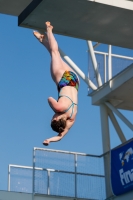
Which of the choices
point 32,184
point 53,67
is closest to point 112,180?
point 32,184

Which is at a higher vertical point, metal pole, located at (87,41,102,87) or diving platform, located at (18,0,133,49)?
metal pole, located at (87,41,102,87)

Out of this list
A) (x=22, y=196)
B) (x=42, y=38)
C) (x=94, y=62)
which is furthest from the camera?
(x=94, y=62)

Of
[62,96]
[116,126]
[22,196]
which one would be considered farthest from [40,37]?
[116,126]

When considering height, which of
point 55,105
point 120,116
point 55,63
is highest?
point 120,116

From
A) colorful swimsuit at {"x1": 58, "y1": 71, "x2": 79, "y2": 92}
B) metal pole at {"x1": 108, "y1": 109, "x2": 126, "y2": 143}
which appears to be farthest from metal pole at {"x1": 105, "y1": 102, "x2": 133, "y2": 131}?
colorful swimsuit at {"x1": 58, "y1": 71, "x2": 79, "y2": 92}

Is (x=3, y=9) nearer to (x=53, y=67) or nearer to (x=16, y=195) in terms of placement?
(x=53, y=67)

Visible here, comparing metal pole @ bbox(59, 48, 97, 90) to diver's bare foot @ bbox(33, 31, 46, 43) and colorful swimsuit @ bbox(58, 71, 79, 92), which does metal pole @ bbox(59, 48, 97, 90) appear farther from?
colorful swimsuit @ bbox(58, 71, 79, 92)

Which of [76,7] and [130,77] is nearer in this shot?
[76,7]

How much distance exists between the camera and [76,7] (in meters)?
17.3

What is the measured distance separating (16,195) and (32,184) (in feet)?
1.86

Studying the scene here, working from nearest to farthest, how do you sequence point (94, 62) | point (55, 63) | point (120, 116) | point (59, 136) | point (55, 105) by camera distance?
1. point (55, 105)
2. point (59, 136)
3. point (55, 63)
4. point (94, 62)
5. point (120, 116)

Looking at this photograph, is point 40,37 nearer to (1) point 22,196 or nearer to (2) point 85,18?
(2) point 85,18

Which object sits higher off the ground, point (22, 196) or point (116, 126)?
point (116, 126)

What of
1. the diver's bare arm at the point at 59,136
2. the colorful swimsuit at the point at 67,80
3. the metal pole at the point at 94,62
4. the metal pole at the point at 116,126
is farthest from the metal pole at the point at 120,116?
the diver's bare arm at the point at 59,136
